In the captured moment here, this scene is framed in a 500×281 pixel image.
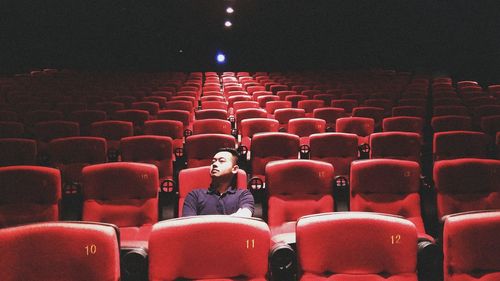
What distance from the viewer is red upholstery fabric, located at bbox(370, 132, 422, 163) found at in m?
4.39

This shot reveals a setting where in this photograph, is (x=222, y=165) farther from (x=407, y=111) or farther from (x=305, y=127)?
(x=407, y=111)

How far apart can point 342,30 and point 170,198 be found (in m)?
14.2

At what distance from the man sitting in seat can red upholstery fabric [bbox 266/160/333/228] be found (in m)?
0.28

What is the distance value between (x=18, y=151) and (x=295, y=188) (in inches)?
97.1

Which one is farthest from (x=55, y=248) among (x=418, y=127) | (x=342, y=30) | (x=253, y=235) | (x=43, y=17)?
(x=342, y=30)

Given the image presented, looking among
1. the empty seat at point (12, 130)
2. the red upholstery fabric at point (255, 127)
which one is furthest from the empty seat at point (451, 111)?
the empty seat at point (12, 130)

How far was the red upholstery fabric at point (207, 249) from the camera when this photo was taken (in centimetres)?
201

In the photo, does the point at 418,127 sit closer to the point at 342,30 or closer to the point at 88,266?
the point at 88,266

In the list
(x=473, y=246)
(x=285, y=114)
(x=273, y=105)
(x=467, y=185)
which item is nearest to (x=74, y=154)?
(x=285, y=114)

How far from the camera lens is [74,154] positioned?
422 centimetres

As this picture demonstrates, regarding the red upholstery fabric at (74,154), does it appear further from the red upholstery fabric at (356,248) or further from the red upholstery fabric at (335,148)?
the red upholstery fabric at (356,248)

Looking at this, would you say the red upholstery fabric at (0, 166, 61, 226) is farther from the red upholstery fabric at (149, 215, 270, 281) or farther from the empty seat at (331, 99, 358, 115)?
the empty seat at (331, 99, 358, 115)

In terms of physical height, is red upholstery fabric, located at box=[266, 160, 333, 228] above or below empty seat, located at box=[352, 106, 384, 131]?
below

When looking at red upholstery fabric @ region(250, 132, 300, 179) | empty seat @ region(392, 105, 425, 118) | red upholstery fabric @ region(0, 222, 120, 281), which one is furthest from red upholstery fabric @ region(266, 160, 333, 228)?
empty seat @ region(392, 105, 425, 118)
